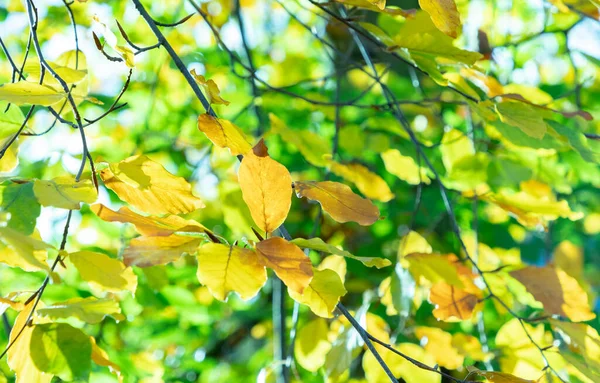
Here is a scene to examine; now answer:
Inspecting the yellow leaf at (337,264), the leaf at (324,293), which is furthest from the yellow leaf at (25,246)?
the yellow leaf at (337,264)

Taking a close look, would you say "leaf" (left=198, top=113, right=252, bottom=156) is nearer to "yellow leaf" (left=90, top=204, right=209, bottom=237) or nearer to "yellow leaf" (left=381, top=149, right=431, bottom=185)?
"yellow leaf" (left=90, top=204, right=209, bottom=237)

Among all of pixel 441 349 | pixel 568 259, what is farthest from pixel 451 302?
pixel 568 259

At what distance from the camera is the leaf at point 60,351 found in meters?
0.54

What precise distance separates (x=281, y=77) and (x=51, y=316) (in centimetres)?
158

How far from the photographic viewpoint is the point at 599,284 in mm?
2365

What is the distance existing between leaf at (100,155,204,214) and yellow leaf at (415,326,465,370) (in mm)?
523

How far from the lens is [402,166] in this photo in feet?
3.57

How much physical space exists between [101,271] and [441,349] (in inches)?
22.8

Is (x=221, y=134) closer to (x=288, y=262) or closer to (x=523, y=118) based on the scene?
(x=288, y=262)

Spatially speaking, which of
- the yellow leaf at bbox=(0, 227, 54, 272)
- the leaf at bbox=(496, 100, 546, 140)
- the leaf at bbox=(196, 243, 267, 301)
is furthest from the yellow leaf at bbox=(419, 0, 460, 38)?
the yellow leaf at bbox=(0, 227, 54, 272)

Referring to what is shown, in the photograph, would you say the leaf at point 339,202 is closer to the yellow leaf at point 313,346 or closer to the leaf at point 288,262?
the leaf at point 288,262

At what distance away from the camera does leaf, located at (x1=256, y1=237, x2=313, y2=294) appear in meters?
0.46

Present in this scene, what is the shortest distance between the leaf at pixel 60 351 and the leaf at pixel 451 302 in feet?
1.41

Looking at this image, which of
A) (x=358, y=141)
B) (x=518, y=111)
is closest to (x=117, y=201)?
(x=358, y=141)
